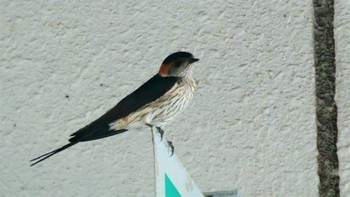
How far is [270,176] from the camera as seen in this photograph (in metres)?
3.95

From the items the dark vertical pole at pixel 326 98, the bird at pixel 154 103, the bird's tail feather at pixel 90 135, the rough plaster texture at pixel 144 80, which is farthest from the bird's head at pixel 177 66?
the dark vertical pole at pixel 326 98

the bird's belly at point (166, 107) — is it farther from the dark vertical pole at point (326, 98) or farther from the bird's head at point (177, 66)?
the dark vertical pole at point (326, 98)

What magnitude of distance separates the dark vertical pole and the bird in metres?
0.58

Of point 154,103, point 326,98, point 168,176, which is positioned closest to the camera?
point 168,176

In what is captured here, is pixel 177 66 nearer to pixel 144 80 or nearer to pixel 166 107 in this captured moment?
pixel 166 107

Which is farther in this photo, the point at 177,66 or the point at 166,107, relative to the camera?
→ the point at 177,66

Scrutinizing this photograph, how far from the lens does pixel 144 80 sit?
4117 mm

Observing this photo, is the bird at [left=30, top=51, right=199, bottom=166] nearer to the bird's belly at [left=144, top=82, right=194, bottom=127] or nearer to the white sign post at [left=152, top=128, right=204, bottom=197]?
the bird's belly at [left=144, top=82, right=194, bottom=127]

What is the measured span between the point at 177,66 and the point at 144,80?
1.26 ft

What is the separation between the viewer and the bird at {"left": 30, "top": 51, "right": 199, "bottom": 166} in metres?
3.47

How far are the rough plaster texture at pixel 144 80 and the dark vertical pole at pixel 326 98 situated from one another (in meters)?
0.04

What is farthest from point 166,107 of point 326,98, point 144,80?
point 326,98

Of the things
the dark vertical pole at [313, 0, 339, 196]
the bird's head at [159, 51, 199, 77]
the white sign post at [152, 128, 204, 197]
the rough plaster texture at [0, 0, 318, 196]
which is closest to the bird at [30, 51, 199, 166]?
the bird's head at [159, 51, 199, 77]

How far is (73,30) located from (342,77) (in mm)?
1207
